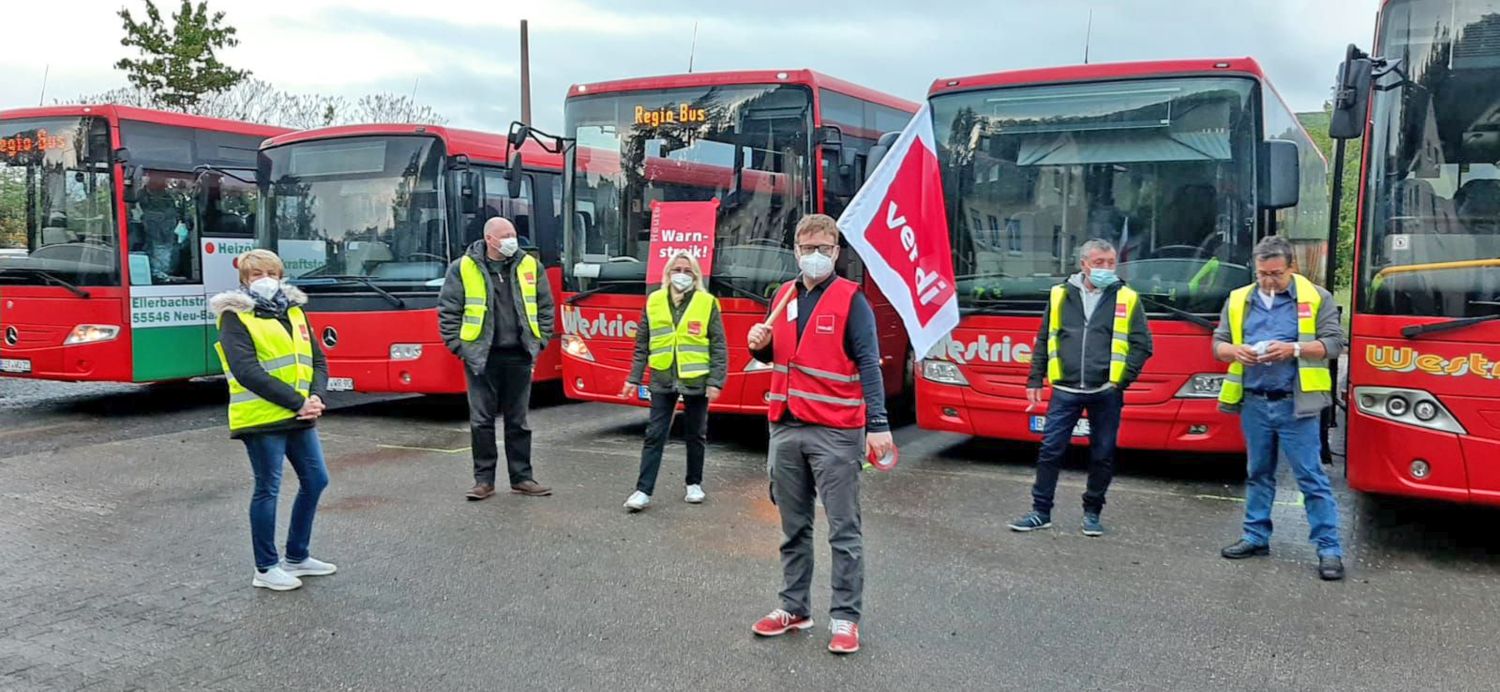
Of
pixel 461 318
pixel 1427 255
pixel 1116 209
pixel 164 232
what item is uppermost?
pixel 1116 209

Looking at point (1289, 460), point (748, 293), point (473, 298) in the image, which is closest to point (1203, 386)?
point (1289, 460)

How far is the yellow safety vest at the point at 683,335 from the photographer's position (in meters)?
7.43

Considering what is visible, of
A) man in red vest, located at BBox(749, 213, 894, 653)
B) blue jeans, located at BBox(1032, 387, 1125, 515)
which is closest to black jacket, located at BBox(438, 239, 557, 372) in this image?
man in red vest, located at BBox(749, 213, 894, 653)

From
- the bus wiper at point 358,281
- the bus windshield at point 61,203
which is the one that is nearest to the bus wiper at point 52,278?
the bus windshield at point 61,203

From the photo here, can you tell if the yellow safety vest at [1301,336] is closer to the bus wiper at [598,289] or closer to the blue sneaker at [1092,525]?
the blue sneaker at [1092,525]

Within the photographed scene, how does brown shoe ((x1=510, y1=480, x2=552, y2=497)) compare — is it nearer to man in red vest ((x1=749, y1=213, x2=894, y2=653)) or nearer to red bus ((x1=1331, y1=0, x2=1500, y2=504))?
man in red vest ((x1=749, y1=213, x2=894, y2=653))

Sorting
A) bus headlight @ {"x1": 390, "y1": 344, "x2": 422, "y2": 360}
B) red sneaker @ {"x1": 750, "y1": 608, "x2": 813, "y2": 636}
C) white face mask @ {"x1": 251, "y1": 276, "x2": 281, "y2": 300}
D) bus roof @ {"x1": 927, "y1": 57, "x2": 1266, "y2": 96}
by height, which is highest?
bus roof @ {"x1": 927, "y1": 57, "x2": 1266, "y2": 96}

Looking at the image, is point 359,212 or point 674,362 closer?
point 674,362

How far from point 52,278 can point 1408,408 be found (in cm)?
1131

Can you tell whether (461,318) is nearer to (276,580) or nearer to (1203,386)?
(276,580)

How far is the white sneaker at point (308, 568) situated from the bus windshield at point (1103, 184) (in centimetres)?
475

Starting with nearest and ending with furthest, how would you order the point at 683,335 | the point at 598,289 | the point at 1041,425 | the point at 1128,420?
1. the point at 683,335
2. the point at 1128,420
3. the point at 1041,425
4. the point at 598,289

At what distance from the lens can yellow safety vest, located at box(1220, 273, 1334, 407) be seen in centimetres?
593

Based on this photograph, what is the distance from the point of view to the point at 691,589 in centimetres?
562
